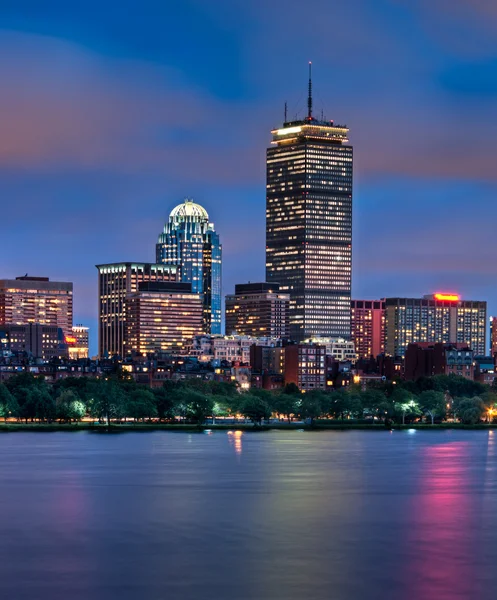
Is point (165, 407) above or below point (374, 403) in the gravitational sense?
below

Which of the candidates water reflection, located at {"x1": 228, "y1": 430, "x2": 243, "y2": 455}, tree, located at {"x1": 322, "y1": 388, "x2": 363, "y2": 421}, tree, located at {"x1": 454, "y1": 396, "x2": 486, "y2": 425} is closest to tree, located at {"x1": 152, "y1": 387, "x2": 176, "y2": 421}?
water reflection, located at {"x1": 228, "y1": 430, "x2": 243, "y2": 455}

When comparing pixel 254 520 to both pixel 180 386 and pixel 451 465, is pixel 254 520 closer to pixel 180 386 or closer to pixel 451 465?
pixel 451 465

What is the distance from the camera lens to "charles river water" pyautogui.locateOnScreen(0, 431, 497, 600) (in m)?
55.8

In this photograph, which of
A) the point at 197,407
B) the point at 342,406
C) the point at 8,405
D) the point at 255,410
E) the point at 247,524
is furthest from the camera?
the point at 342,406

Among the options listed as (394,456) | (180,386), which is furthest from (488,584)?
(180,386)

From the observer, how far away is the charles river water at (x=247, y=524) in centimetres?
5581

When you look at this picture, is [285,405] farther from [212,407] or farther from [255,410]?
[212,407]

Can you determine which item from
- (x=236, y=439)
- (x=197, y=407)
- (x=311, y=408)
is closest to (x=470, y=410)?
(x=311, y=408)

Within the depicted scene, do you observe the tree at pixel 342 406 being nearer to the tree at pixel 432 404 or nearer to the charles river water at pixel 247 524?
the tree at pixel 432 404

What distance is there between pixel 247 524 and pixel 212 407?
97108mm

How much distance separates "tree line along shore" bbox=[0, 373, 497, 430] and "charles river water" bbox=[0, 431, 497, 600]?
39092 mm

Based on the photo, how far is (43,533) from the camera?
68.4 meters

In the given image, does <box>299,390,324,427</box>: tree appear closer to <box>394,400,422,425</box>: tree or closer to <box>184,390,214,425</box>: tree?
<box>394,400,422,425</box>: tree

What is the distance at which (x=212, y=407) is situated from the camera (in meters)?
169
